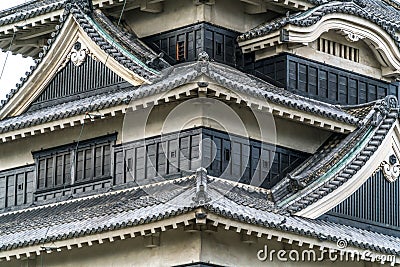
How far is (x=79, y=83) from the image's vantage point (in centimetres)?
3644

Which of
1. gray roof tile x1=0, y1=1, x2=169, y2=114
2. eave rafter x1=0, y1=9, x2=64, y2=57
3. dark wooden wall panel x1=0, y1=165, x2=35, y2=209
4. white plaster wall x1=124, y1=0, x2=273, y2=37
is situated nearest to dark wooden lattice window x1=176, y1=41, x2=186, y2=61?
white plaster wall x1=124, y1=0, x2=273, y2=37

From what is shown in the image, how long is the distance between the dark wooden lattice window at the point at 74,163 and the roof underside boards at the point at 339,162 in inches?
182

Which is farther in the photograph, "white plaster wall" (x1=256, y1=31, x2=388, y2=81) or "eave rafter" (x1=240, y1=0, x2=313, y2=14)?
"eave rafter" (x1=240, y1=0, x2=313, y2=14)

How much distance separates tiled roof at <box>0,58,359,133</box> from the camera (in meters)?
32.1

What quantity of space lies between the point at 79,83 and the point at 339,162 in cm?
739

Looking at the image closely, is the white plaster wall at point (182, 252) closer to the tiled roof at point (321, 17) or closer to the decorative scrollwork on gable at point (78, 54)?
the decorative scrollwork on gable at point (78, 54)

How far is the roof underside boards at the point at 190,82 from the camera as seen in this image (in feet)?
105

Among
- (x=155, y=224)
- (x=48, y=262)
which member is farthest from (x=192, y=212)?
(x=48, y=262)

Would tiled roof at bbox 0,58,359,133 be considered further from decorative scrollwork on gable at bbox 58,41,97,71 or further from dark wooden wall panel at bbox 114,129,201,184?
dark wooden wall panel at bbox 114,129,201,184

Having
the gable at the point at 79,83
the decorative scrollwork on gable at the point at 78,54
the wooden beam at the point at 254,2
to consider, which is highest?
the wooden beam at the point at 254,2

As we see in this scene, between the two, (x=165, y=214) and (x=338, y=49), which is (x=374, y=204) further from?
(x=165, y=214)

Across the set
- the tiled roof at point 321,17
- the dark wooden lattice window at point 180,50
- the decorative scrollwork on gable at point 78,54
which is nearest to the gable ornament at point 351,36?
the tiled roof at point 321,17

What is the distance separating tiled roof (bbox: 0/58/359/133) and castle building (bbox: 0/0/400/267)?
58mm

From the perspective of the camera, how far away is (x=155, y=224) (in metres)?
30.2
